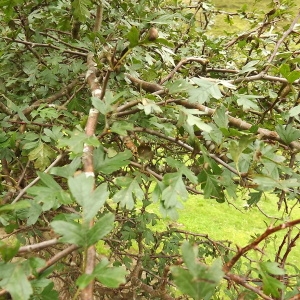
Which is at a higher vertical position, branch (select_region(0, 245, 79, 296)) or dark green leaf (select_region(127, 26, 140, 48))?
dark green leaf (select_region(127, 26, 140, 48))

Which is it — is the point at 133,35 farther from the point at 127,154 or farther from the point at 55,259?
the point at 55,259

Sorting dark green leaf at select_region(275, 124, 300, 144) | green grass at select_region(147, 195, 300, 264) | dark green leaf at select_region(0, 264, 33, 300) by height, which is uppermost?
dark green leaf at select_region(275, 124, 300, 144)

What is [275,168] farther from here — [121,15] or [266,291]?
[121,15]

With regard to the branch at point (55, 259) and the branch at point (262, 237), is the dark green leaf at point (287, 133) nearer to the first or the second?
the branch at point (262, 237)

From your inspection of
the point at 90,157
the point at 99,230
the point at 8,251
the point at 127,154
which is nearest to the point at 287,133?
the point at 127,154

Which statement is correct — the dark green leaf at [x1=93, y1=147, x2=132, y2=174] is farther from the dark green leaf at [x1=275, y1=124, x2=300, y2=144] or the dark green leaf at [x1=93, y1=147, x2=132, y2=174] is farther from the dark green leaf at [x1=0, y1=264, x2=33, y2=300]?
the dark green leaf at [x1=275, y1=124, x2=300, y2=144]

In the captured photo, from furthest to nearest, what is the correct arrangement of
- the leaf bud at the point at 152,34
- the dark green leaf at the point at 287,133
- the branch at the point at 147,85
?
the branch at the point at 147,85 → the dark green leaf at the point at 287,133 → the leaf bud at the point at 152,34

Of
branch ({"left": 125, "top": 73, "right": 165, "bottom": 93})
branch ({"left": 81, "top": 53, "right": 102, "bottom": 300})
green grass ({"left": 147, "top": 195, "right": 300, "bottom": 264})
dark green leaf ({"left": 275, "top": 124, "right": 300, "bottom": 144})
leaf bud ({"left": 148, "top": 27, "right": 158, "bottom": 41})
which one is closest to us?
branch ({"left": 81, "top": 53, "right": 102, "bottom": 300})

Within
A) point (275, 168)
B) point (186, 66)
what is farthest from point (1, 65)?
point (275, 168)

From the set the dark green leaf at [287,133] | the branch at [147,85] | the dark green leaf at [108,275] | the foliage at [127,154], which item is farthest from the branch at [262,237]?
the branch at [147,85]

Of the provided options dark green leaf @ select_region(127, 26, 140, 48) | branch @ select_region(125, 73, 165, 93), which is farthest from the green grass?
dark green leaf @ select_region(127, 26, 140, 48)

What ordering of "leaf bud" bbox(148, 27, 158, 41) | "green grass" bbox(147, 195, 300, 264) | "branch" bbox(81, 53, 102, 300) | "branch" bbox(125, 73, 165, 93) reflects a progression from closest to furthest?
"branch" bbox(81, 53, 102, 300)
"leaf bud" bbox(148, 27, 158, 41)
"branch" bbox(125, 73, 165, 93)
"green grass" bbox(147, 195, 300, 264)

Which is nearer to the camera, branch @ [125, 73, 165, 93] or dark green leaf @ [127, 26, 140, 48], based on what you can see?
dark green leaf @ [127, 26, 140, 48]

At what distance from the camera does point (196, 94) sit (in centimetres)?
112
